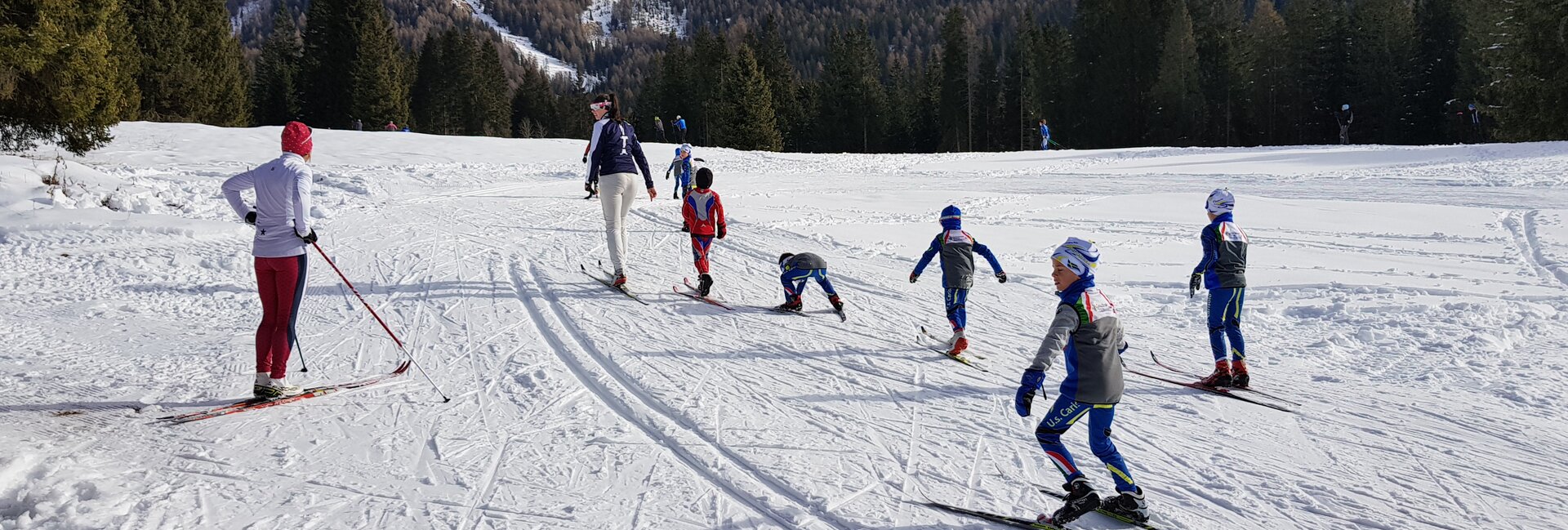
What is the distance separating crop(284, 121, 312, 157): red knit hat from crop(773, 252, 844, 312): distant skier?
437 centimetres

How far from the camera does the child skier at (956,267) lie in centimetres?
754

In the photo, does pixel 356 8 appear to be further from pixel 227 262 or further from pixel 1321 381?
pixel 1321 381

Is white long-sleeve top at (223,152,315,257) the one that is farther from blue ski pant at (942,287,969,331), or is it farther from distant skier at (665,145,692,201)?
distant skier at (665,145,692,201)

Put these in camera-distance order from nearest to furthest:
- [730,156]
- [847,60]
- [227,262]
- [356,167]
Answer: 1. [227,262]
2. [356,167]
3. [730,156]
4. [847,60]

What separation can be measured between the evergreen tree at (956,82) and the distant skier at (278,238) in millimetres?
61896

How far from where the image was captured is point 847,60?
67500 mm

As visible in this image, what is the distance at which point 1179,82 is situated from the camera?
50094 mm

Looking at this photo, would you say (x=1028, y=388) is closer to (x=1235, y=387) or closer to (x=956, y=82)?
(x=1235, y=387)

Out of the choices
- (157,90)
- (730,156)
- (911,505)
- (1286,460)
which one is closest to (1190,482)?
(1286,460)

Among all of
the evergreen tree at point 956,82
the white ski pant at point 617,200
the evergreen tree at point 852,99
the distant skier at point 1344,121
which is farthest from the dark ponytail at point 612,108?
the evergreen tree at point 852,99

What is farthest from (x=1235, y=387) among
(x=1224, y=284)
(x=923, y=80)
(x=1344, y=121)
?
(x=923, y=80)

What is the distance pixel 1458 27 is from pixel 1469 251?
4970cm

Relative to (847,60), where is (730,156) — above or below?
below

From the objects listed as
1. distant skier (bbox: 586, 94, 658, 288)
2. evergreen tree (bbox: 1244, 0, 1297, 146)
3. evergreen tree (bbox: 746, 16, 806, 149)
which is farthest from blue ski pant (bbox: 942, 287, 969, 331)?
evergreen tree (bbox: 746, 16, 806, 149)
